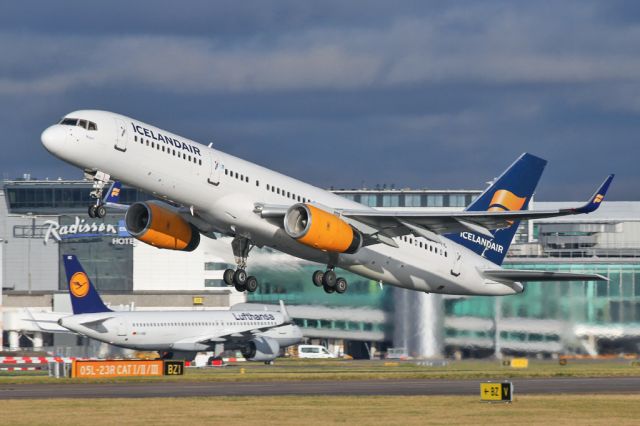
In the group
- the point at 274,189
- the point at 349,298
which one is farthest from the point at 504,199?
the point at 349,298

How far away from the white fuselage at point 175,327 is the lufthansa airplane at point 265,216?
90.5 ft

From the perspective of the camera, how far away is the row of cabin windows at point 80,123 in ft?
153

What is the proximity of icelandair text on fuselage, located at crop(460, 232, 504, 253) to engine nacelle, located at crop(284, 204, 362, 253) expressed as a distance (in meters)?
12.8

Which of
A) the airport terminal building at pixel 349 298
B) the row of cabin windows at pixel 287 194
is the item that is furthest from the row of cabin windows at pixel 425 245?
the airport terminal building at pixel 349 298

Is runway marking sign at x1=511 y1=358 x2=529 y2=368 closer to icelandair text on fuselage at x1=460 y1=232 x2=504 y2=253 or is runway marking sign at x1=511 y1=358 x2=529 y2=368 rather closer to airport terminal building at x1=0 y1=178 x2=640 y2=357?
airport terminal building at x1=0 y1=178 x2=640 y2=357

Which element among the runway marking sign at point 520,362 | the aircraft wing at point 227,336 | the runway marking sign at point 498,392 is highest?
the aircraft wing at point 227,336

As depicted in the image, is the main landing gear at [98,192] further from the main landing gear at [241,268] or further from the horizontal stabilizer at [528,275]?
the horizontal stabilizer at [528,275]

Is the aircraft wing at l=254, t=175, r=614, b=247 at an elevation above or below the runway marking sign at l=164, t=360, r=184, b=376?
above

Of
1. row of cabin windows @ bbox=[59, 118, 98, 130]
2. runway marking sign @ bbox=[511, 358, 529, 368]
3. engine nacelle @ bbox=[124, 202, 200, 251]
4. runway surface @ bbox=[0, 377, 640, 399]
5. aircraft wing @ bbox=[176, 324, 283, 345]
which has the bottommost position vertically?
runway surface @ bbox=[0, 377, 640, 399]

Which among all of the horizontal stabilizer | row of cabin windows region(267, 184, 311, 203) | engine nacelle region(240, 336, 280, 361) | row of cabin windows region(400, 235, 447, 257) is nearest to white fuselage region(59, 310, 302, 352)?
engine nacelle region(240, 336, 280, 361)

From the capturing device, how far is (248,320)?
89.1 metres

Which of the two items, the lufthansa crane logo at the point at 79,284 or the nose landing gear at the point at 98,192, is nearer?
the nose landing gear at the point at 98,192

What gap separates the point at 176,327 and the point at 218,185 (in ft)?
123

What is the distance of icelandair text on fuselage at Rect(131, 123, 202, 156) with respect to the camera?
4734cm
